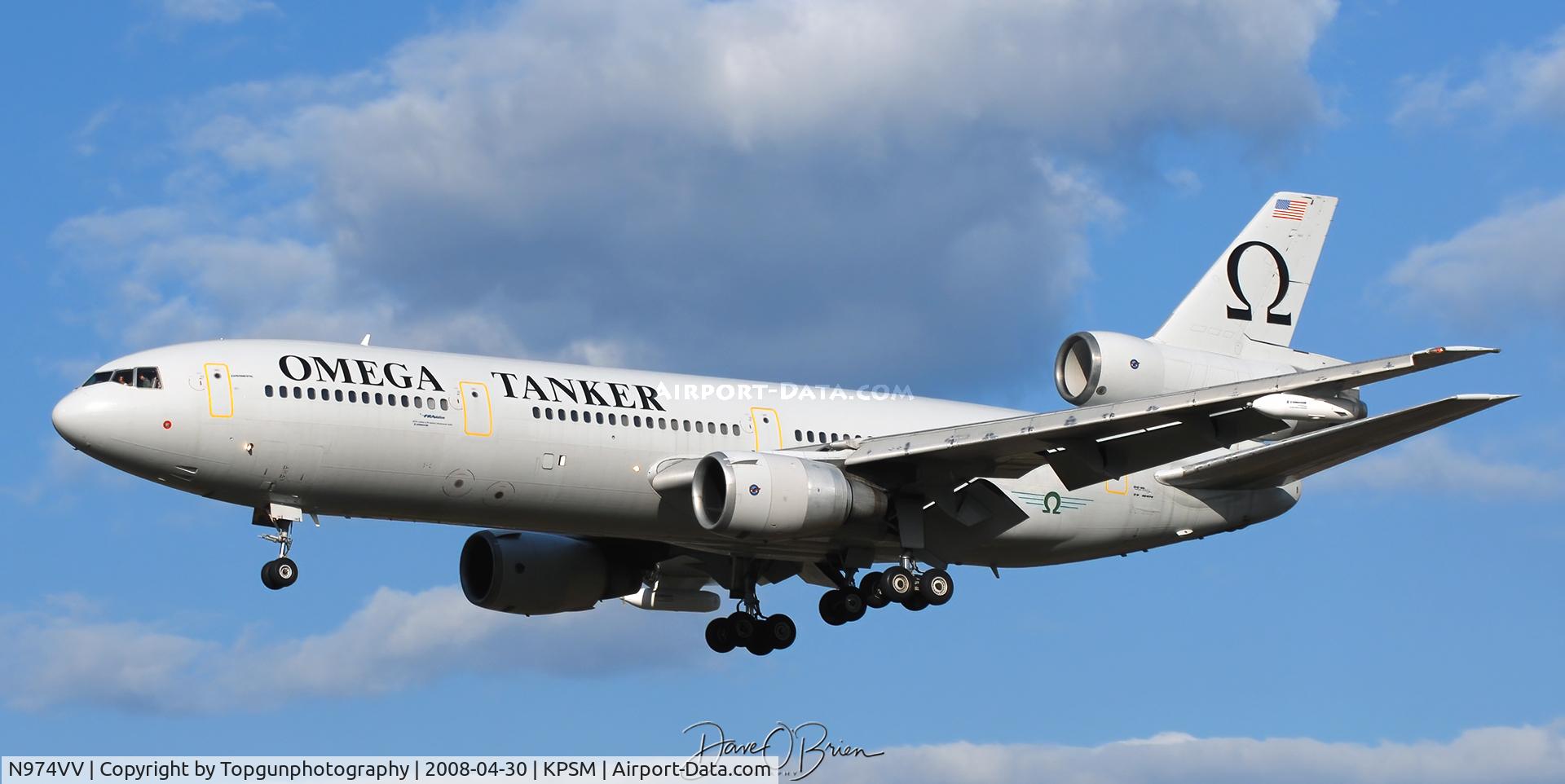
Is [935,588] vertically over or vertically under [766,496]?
under

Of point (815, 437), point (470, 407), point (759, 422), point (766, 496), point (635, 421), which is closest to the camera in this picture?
point (470, 407)

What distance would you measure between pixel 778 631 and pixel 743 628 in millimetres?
835

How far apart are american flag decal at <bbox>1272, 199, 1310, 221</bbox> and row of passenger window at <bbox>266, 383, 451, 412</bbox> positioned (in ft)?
69.3

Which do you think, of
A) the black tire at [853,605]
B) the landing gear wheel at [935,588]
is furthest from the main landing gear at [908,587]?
the black tire at [853,605]

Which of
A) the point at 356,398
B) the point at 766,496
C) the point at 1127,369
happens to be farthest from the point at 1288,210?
the point at 356,398

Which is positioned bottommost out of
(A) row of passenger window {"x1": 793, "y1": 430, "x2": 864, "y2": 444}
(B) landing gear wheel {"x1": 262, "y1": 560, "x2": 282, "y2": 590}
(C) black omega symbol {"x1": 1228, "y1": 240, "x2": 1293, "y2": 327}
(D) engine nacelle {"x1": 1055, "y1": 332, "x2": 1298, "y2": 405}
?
(B) landing gear wheel {"x1": 262, "y1": 560, "x2": 282, "y2": 590}

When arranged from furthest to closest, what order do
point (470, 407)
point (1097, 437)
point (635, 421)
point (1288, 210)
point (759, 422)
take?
point (1288, 210)
point (759, 422)
point (635, 421)
point (1097, 437)
point (470, 407)

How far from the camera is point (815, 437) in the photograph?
4256 cm

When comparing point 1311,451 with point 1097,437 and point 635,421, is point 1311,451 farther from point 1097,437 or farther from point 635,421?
point 635,421

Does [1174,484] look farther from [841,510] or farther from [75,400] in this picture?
[75,400]

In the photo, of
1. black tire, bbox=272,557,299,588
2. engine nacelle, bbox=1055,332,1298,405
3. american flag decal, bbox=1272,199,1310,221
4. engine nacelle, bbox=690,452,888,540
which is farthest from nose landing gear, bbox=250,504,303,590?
american flag decal, bbox=1272,199,1310,221

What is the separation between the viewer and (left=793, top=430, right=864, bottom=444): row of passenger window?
4238 cm

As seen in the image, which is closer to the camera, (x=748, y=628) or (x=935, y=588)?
(x=935, y=588)

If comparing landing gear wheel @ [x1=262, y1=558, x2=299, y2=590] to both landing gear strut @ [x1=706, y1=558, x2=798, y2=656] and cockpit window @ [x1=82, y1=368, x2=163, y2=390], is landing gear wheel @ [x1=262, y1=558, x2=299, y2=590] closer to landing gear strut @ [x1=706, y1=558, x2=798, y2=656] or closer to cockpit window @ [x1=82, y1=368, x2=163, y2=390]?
cockpit window @ [x1=82, y1=368, x2=163, y2=390]
